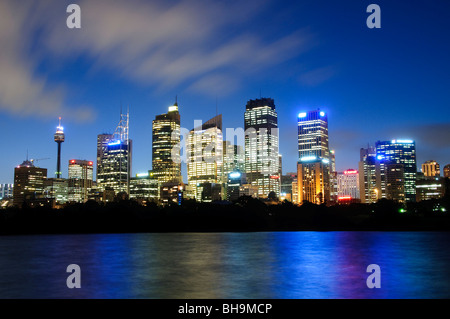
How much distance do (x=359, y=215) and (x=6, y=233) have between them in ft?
406

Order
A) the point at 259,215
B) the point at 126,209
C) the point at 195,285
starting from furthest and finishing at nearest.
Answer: the point at 259,215 < the point at 126,209 < the point at 195,285

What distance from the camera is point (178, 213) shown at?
12925 cm

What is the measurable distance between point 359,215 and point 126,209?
9324 centimetres

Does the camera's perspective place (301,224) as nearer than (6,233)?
No

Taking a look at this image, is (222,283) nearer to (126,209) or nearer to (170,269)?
(170,269)

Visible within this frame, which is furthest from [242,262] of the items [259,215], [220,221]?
[259,215]

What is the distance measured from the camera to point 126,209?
126000 mm

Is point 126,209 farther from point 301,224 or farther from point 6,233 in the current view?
point 301,224
